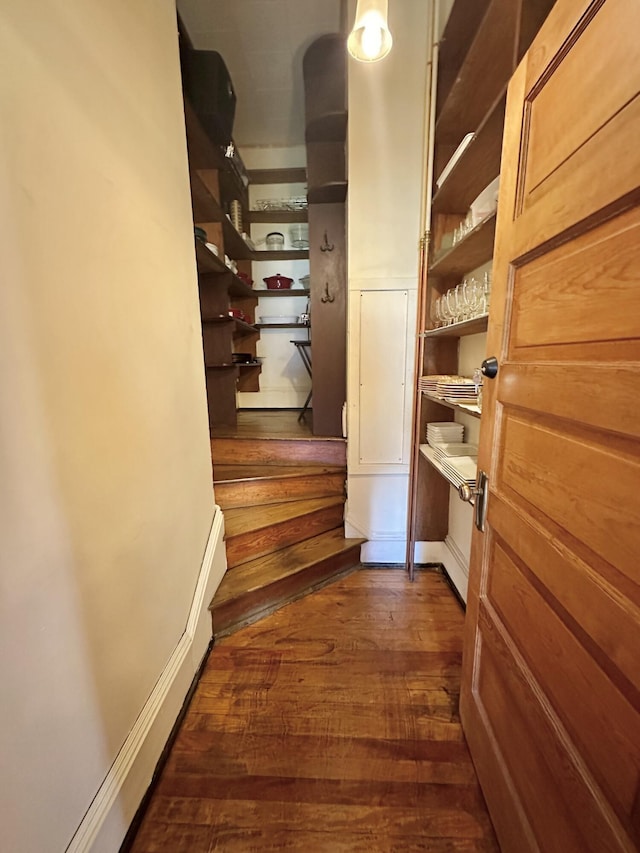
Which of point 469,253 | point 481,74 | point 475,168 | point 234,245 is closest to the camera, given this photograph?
point 481,74

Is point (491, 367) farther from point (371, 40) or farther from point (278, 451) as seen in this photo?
point (278, 451)

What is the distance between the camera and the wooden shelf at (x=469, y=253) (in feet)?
4.08

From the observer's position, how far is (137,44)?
3.39ft

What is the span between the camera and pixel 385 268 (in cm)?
189

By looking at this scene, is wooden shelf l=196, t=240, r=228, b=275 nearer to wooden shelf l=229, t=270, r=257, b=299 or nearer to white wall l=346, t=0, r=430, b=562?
wooden shelf l=229, t=270, r=257, b=299

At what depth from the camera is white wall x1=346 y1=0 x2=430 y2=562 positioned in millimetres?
1684

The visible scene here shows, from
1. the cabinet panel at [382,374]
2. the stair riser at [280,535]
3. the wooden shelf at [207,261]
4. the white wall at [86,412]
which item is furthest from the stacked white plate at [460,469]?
the wooden shelf at [207,261]

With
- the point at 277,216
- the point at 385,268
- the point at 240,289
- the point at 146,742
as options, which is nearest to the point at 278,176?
the point at 277,216

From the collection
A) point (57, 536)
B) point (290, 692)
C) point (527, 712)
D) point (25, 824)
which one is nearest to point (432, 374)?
point (527, 712)

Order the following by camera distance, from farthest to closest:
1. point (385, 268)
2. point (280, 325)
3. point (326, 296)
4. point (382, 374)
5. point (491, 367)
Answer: point (280, 325)
point (326, 296)
point (382, 374)
point (385, 268)
point (491, 367)

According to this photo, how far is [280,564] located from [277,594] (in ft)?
0.51

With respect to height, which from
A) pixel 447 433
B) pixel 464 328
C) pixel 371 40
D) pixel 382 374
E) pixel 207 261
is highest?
pixel 371 40

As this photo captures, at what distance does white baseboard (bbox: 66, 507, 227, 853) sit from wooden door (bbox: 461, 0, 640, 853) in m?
1.01

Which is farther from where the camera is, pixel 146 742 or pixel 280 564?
pixel 280 564
